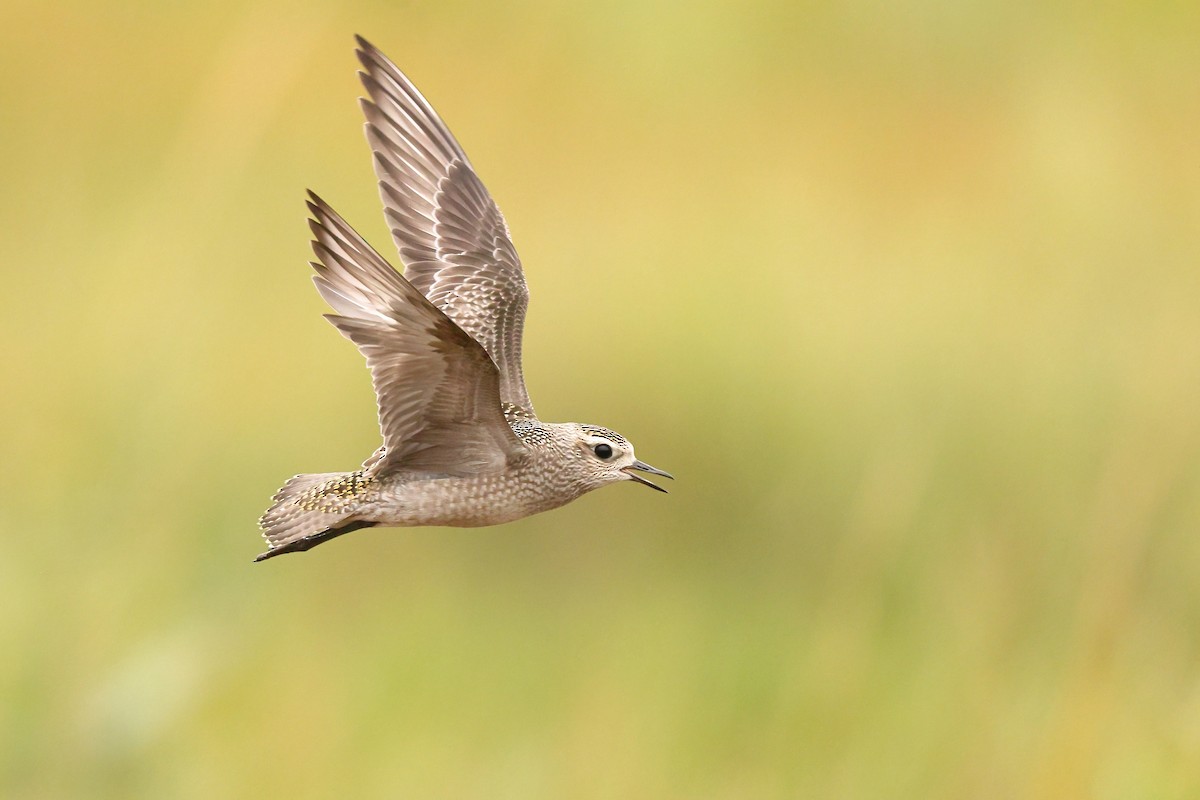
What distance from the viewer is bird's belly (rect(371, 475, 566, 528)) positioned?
193 inches

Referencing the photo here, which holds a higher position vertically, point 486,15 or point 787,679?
point 486,15

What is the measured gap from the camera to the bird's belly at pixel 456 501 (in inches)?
193

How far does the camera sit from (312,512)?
516cm

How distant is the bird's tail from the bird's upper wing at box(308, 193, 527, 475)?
0.49 ft

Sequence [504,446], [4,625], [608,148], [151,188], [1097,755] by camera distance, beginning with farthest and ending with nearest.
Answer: [608,148], [151,188], [4,625], [1097,755], [504,446]

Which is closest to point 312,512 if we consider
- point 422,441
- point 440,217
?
point 422,441

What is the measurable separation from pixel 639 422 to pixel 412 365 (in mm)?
5695

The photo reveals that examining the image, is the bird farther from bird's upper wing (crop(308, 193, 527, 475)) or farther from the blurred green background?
the blurred green background

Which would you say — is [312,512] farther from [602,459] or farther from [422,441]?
[602,459]

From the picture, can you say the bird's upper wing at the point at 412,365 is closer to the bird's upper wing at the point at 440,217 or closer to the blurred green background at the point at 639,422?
the bird's upper wing at the point at 440,217

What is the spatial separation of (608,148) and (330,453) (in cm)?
412

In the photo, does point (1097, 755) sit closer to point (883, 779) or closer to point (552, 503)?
point (883, 779)

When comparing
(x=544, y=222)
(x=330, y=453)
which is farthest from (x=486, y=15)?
(x=330, y=453)

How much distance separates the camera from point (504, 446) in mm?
5082
